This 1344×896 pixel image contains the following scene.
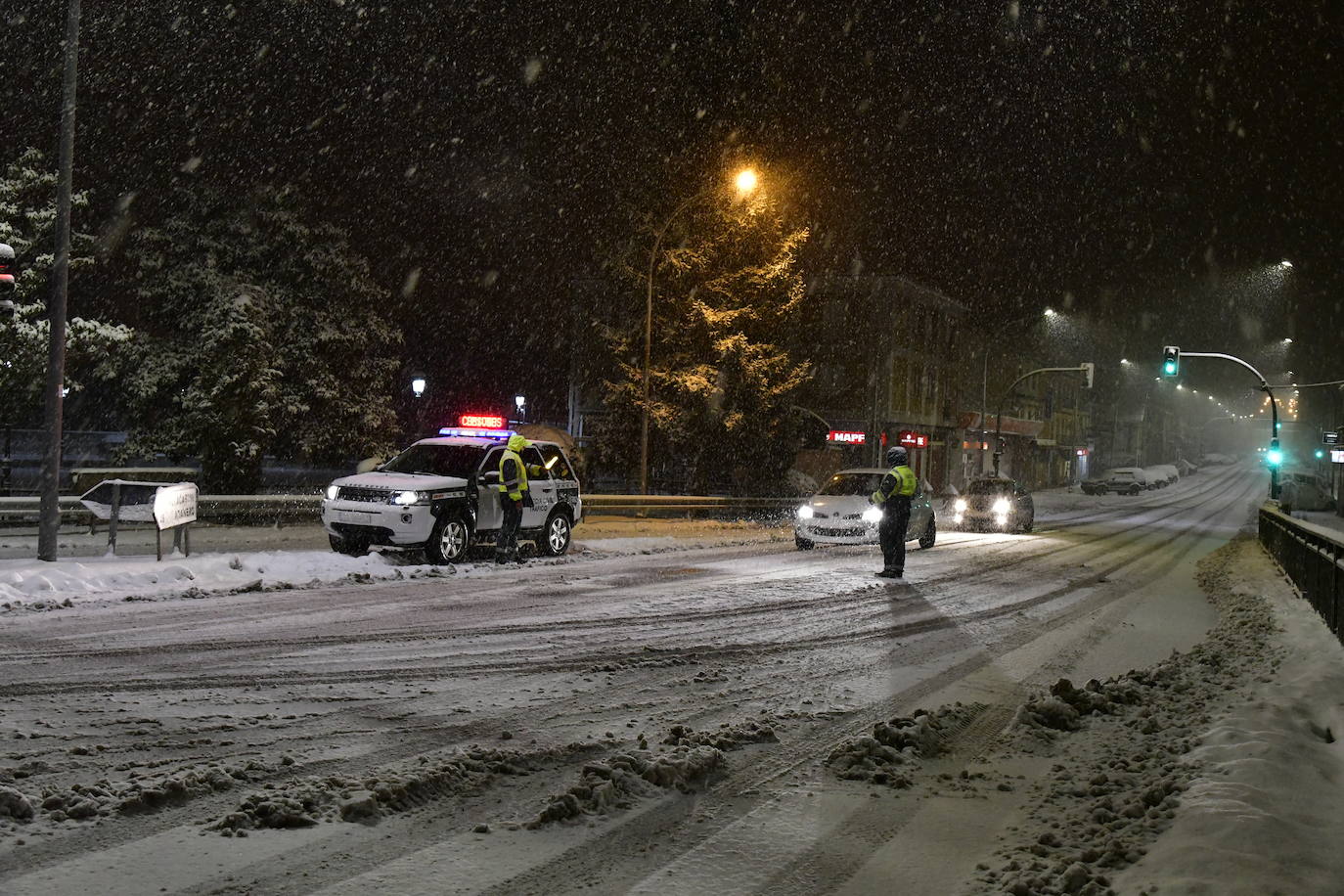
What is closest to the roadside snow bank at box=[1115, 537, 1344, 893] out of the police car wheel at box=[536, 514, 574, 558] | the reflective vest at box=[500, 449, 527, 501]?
the reflective vest at box=[500, 449, 527, 501]

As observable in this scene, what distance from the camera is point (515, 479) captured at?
16.2 m

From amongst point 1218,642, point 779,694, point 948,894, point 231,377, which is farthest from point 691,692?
point 231,377

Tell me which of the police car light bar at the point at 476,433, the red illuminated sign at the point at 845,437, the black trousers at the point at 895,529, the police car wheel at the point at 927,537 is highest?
the red illuminated sign at the point at 845,437

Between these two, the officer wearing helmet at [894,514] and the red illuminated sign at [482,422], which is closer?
the officer wearing helmet at [894,514]

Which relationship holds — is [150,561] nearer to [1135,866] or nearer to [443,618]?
[443,618]

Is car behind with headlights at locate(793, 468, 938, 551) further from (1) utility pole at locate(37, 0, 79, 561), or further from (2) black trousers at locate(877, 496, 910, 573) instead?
(1) utility pole at locate(37, 0, 79, 561)

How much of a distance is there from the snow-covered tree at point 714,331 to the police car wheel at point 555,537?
1532 cm

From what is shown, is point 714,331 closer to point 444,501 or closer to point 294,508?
point 294,508

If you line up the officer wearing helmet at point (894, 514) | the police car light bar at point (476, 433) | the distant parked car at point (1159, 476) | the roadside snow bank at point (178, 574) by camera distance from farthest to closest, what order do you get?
1. the distant parked car at point (1159, 476)
2. the police car light bar at point (476, 433)
3. the officer wearing helmet at point (894, 514)
4. the roadside snow bank at point (178, 574)

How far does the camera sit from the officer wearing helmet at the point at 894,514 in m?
15.6

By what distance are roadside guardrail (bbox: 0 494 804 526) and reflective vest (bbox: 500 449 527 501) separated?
298 inches

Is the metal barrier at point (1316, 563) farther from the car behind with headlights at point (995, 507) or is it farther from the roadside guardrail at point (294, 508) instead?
the roadside guardrail at point (294, 508)

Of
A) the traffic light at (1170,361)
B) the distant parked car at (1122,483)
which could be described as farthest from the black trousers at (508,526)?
the distant parked car at (1122,483)

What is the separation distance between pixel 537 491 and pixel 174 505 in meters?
5.32
